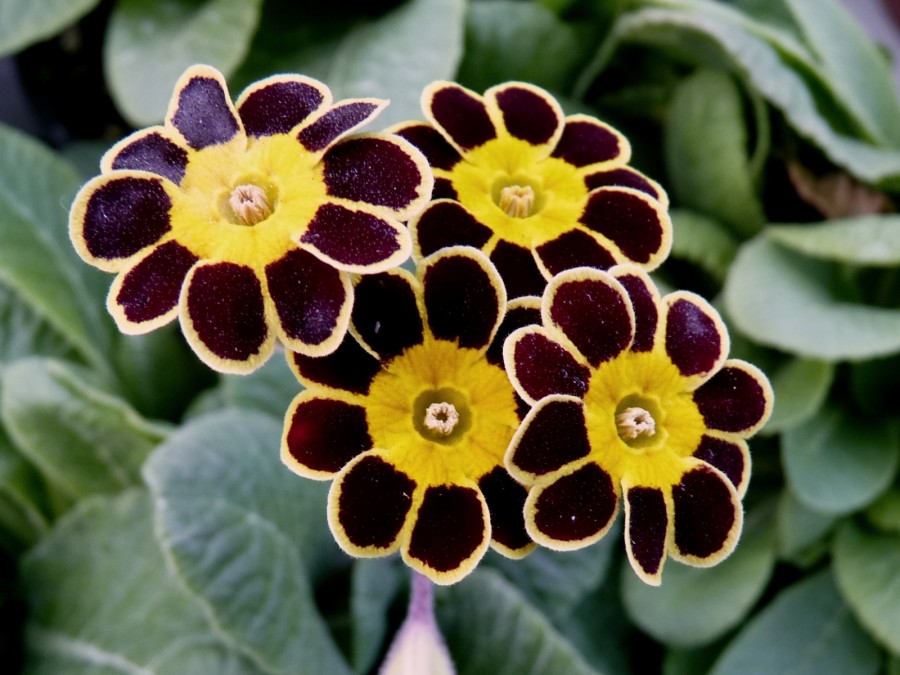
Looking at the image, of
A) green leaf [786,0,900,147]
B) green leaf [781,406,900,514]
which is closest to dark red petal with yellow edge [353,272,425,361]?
green leaf [781,406,900,514]

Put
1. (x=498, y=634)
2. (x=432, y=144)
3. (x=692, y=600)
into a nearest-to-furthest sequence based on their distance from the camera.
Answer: (x=432, y=144) < (x=498, y=634) < (x=692, y=600)

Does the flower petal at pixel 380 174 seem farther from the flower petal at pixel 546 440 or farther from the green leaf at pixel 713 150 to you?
the green leaf at pixel 713 150

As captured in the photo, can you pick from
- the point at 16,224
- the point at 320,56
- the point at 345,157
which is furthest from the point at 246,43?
the point at 345,157

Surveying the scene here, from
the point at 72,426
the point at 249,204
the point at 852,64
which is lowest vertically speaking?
the point at 72,426

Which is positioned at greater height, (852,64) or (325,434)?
(325,434)

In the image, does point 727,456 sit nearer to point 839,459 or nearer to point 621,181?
point 621,181

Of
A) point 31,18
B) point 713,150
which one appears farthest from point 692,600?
point 31,18

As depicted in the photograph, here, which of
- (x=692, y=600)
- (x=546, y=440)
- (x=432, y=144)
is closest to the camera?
(x=546, y=440)
